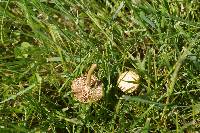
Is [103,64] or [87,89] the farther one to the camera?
[103,64]

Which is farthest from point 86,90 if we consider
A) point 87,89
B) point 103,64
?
point 103,64

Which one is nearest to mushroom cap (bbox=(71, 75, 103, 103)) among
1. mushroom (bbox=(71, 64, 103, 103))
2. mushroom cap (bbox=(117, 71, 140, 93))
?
mushroom (bbox=(71, 64, 103, 103))

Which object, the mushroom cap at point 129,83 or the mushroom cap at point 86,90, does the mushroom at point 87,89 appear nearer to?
the mushroom cap at point 86,90

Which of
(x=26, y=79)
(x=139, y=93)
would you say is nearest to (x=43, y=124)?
(x=26, y=79)

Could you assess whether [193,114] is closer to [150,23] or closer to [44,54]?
[150,23]

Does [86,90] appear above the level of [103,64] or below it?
below

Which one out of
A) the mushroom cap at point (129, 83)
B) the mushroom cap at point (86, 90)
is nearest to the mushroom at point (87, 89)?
the mushroom cap at point (86, 90)

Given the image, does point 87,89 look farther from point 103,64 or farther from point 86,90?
point 103,64
